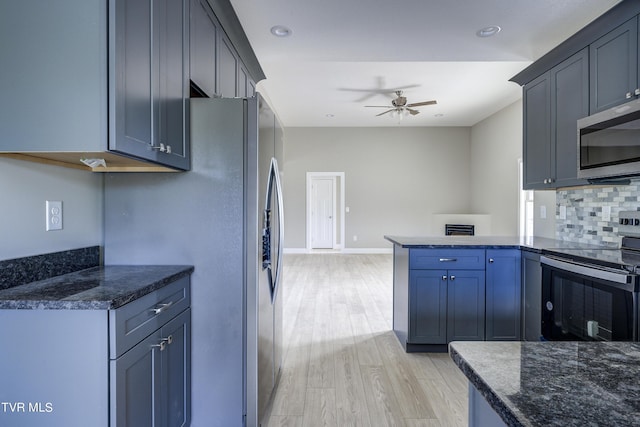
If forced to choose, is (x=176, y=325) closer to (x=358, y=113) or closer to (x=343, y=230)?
(x=358, y=113)

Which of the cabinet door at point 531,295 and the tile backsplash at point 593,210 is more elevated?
the tile backsplash at point 593,210

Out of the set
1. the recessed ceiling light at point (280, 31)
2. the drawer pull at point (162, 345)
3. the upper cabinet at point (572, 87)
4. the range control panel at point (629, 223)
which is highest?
the recessed ceiling light at point (280, 31)

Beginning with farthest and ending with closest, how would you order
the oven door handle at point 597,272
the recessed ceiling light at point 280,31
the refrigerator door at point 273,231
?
the recessed ceiling light at point 280,31 → the refrigerator door at point 273,231 → the oven door handle at point 597,272

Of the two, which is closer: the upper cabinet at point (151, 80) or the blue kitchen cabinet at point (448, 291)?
the upper cabinet at point (151, 80)

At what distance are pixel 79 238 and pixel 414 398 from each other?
208cm

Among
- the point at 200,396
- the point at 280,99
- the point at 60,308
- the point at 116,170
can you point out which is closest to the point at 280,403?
the point at 200,396

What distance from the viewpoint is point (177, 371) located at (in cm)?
152

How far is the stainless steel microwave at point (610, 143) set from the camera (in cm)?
192

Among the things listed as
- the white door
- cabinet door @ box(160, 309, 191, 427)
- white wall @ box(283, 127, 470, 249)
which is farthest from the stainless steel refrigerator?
the white door

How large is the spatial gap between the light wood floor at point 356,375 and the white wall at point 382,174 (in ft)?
12.3

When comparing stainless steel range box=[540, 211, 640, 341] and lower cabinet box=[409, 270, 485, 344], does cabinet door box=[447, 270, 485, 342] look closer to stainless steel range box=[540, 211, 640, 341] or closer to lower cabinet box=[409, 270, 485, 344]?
lower cabinet box=[409, 270, 485, 344]

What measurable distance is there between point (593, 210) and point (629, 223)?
0.36 meters

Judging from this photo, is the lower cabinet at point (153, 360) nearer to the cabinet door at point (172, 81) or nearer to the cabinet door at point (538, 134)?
the cabinet door at point (172, 81)

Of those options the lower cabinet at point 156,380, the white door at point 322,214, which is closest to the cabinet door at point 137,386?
the lower cabinet at point 156,380
